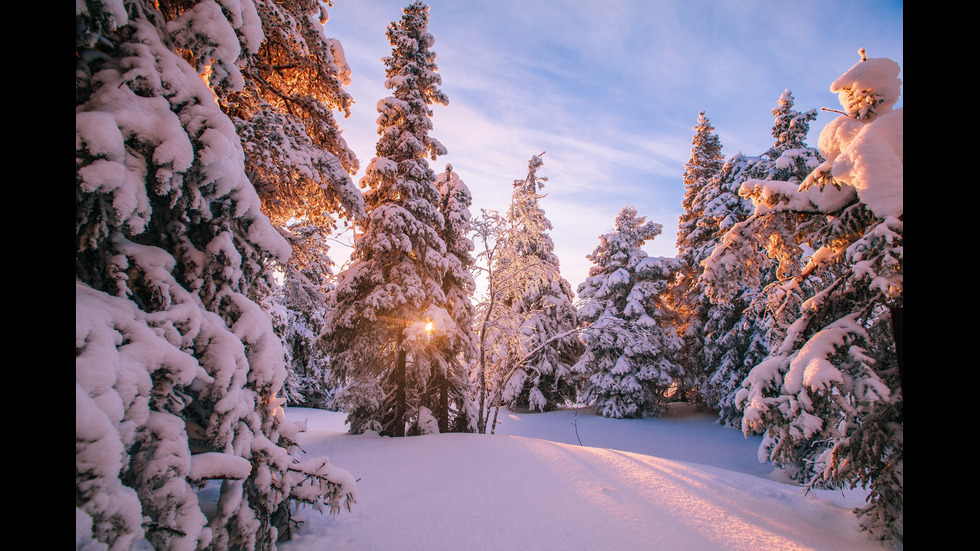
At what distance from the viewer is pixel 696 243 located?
1989 cm

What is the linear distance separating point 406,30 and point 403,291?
25.0 feet

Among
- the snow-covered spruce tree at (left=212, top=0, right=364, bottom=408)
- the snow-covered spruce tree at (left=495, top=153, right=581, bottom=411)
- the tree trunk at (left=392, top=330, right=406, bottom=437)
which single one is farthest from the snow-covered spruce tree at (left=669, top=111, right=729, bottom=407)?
the snow-covered spruce tree at (left=212, top=0, right=364, bottom=408)

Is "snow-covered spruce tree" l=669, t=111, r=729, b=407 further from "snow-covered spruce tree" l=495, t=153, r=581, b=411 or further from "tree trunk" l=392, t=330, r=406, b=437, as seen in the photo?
"tree trunk" l=392, t=330, r=406, b=437

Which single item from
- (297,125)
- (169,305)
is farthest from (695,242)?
(169,305)

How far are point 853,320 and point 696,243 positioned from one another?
1712cm

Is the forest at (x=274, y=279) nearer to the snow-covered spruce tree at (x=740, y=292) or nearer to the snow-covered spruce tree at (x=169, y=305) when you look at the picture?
the snow-covered spruce tree at (x=169, y=305)

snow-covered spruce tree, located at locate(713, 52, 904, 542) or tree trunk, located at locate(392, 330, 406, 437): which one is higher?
snow-covered spruce tree, located at locate(713, 52, 904, 542)

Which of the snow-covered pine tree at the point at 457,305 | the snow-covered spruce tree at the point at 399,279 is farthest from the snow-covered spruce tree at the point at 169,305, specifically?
the snow-covered pine tree at the point at 457,305

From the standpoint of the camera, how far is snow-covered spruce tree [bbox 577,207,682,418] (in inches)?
758

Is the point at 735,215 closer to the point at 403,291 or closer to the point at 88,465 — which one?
the point at 403,291

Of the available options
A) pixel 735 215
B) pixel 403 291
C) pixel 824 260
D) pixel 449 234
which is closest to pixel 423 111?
pixel 449 234

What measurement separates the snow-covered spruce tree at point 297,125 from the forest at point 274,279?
0.12 ft

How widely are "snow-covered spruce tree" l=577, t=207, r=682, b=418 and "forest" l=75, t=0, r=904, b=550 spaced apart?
962 centimetres
